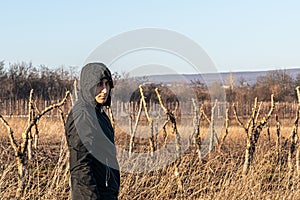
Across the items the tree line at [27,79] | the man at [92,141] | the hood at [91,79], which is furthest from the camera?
the tree line at [27,79]

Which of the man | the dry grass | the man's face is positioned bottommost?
the dry grass

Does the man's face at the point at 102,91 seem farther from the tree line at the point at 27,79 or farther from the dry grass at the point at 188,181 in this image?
the tree line at the point at 27,79

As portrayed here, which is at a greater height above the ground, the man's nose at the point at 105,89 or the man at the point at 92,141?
the man's nose at the point at 105,89

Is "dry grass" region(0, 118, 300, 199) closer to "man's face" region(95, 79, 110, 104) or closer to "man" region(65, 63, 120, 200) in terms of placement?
"man" region(65, 63, 120, 200)

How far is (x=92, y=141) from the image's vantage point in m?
3.19

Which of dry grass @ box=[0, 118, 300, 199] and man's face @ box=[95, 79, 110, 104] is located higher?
man's face @ box=[95, 79, 110, 104]

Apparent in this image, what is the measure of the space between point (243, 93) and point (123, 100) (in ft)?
95.4

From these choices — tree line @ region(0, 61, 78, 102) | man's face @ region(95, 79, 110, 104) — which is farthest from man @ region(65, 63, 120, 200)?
tree line @ region(0, 61, 78, 102)

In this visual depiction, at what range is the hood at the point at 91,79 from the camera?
3273 mm

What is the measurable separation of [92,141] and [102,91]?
35 centimetres

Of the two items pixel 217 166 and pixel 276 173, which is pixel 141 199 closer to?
pixel 217 166

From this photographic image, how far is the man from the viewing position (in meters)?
3.15

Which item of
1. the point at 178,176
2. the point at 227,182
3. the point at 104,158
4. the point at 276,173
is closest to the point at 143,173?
the point at 178,176

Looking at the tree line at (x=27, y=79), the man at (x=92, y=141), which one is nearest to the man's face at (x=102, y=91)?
the man at (x=92, y=141)
